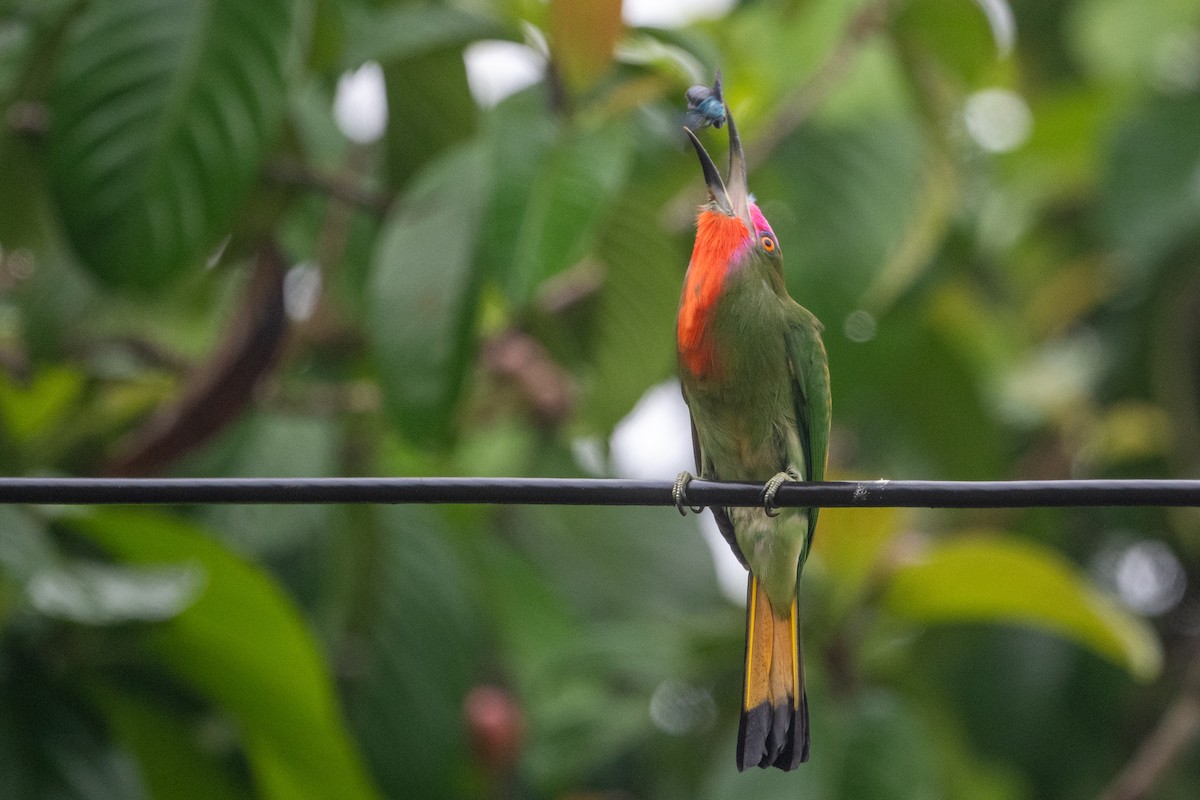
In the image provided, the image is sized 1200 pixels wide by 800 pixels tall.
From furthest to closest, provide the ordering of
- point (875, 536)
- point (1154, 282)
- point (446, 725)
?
point (1154, 282)
point (875, 536)
point (446, 725)

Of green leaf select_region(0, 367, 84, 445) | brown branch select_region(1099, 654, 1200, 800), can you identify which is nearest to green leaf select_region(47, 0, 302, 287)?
green leaf select_region(0, 367, 84, 445)

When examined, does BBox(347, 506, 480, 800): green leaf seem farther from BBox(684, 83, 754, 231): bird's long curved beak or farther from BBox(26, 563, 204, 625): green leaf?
BBox(684, 83, 754, 231): bird's long curved beak

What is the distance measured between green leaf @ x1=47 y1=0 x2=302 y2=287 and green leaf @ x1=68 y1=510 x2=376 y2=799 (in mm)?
495

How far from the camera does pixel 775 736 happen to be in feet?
7.71

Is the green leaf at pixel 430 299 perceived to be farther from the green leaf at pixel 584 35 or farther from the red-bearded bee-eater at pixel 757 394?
the red-bearded bee-eater at pixel 757 394

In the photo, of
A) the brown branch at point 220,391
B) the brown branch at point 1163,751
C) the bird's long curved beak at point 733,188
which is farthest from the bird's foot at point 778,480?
the brown branch at point 1163,751

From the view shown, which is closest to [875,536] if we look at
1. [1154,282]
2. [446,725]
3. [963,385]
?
[963,385]

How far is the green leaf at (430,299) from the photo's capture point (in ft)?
8.69

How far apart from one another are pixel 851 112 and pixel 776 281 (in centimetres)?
95

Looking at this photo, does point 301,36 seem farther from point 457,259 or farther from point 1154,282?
point 1154,282

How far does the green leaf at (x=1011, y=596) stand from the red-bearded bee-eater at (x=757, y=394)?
0.63 m

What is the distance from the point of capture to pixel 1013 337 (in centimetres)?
511

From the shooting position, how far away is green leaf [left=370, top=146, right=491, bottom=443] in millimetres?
2648

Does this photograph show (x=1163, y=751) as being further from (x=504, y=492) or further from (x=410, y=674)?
(x=504, y=492)
